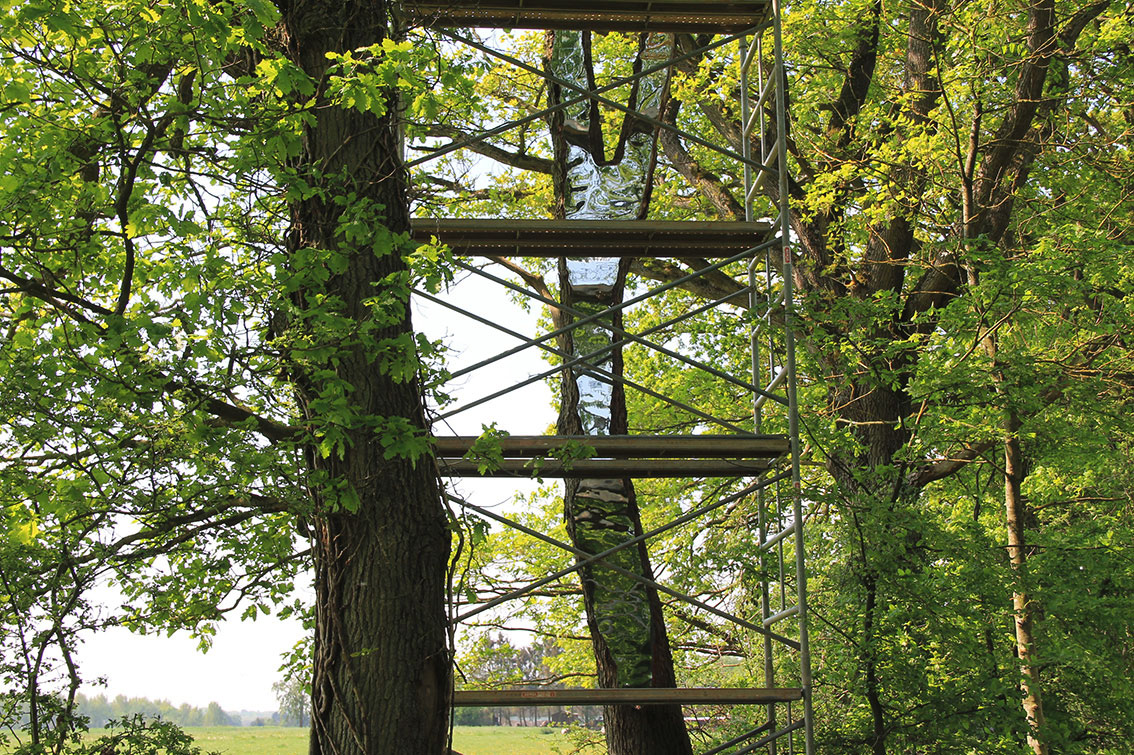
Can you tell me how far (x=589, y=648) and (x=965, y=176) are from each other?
21.8ft

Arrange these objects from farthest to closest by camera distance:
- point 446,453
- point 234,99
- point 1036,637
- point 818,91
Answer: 1. point 818,91
2. point 1036,637
3. point 446,453
4. point 234,99

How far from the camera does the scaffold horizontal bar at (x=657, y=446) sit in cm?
516

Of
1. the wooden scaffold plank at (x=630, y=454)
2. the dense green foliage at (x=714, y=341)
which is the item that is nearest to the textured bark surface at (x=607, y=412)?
the dense green foliage at (x=714, y=341)

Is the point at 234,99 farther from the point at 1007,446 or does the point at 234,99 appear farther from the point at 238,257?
the point at 1007,446

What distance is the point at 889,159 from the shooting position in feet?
28.7

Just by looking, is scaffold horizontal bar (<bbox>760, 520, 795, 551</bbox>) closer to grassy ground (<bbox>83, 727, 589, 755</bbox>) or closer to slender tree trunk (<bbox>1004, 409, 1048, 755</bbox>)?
slender tree trunk (<bbox>1004, 409, 1048, 755</bbox>)

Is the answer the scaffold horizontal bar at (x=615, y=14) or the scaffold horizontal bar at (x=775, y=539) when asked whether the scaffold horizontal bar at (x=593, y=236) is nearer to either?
the scaffold horizontal bar at (x=615, y=14)

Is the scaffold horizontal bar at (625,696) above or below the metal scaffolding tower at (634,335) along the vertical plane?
below

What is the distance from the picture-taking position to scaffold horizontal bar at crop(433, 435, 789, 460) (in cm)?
516

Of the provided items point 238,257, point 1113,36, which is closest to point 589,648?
point 1113,36

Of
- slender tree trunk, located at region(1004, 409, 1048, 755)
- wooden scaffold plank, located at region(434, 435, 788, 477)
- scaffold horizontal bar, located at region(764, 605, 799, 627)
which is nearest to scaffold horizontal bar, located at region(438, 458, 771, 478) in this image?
wooden scaffold plank, located at region(434, 435, 788, 477)

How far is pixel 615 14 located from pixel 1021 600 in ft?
16.5

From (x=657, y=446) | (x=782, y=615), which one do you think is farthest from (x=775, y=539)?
(x=657, y=446)

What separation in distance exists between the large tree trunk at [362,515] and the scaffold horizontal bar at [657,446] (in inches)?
46.0
